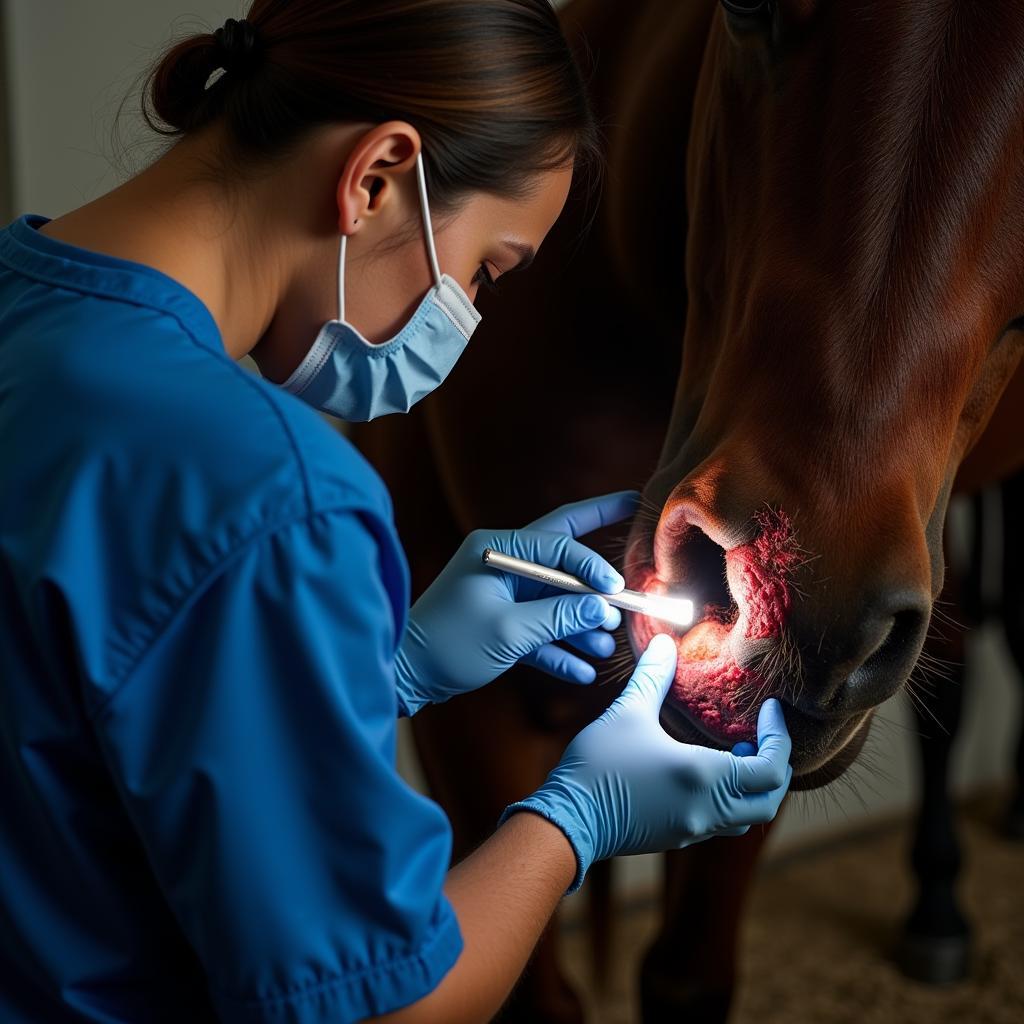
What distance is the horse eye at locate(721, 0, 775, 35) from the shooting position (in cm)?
83

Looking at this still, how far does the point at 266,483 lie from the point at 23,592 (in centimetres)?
13

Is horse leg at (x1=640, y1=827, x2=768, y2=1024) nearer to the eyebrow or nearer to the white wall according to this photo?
the eyebrow

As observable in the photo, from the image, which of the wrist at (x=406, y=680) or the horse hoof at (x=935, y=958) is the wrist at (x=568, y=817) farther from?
the horse hoof at (x=935, y=958)

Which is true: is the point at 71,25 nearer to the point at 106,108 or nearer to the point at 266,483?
the point at 106,108

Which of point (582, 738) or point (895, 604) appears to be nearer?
point (895, 604)

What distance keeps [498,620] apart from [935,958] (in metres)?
1.37

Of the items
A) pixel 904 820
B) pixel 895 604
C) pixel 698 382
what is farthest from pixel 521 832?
pixel 904 820

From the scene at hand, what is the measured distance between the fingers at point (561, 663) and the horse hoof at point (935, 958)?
4.06 feet

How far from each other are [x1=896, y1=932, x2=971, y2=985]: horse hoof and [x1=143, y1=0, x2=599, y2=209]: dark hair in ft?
5.17

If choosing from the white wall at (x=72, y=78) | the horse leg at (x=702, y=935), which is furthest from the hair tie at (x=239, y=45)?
the horse leg at (x=702, y=935)

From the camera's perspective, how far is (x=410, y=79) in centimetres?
70

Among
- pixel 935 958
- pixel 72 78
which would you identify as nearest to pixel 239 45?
pixel 72 78

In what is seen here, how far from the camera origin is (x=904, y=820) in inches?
99.2

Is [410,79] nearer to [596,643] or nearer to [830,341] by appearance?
[830,341]
